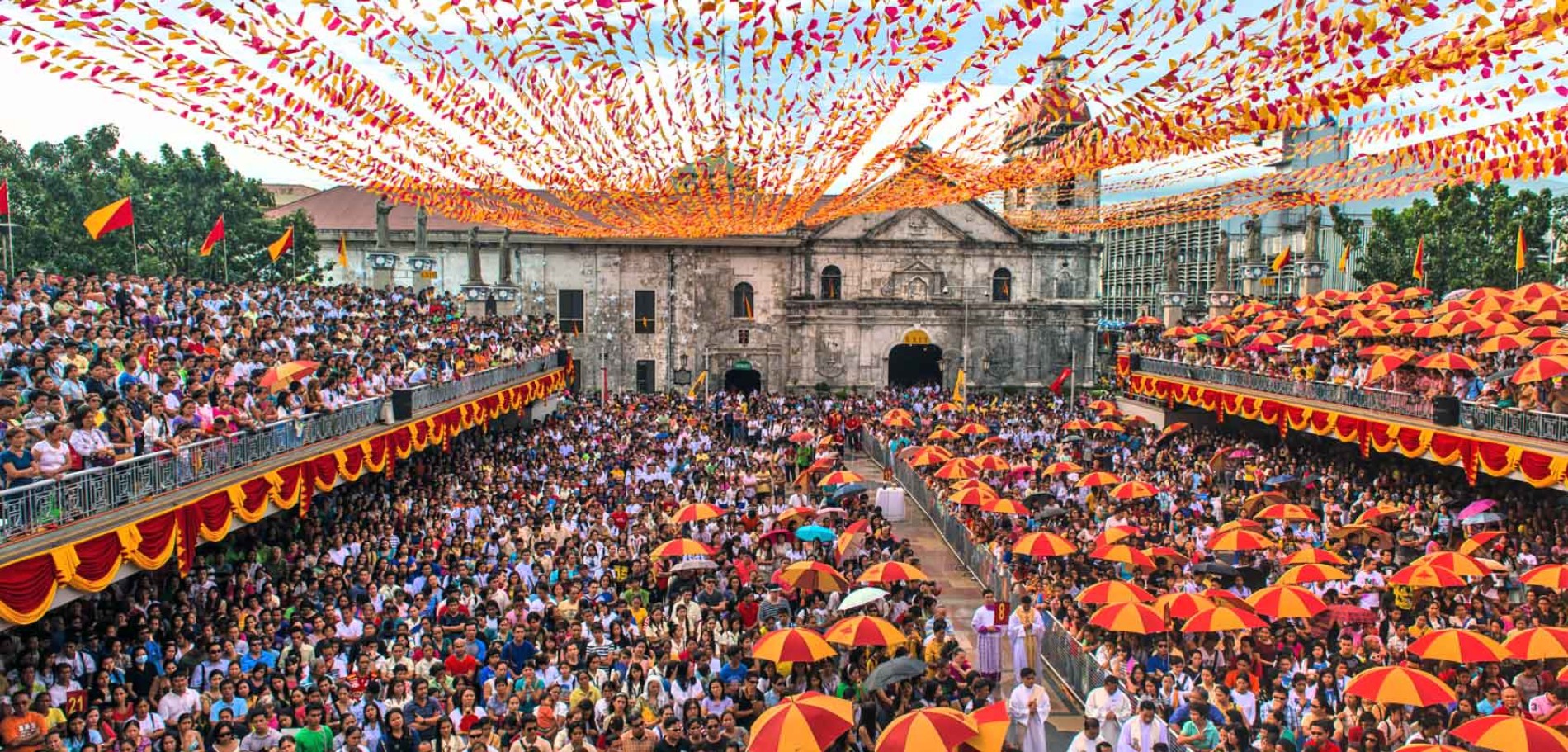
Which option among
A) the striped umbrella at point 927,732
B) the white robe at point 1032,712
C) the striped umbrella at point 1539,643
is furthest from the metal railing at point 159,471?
the striped umbrella at point 1539,643

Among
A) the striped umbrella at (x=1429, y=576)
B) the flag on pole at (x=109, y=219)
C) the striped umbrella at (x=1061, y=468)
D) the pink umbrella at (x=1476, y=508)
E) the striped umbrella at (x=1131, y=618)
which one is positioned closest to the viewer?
the striped umbrella at (x=1131, y=618)

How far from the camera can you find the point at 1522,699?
1222 cm

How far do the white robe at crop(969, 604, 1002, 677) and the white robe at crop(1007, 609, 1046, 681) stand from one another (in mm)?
174

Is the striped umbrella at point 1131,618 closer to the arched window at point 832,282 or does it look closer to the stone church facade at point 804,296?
the stone church facade at point 804,296

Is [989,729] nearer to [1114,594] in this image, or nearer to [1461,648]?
[1114,594]

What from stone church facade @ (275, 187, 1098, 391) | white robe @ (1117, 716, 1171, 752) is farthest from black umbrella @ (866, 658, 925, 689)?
stone church facade @ (275, 187, 1098, 391)

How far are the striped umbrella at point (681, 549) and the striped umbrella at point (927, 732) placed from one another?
687cm

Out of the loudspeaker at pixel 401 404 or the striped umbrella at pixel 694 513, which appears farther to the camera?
the loudspeaker at pixel 401 404

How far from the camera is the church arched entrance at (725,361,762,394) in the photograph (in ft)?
193

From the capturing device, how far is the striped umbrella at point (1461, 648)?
1217cm

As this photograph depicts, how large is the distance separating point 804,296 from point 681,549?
41.6 m

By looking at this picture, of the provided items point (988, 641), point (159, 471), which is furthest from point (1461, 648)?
point (159, 471)

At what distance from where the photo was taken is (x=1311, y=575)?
603 inches

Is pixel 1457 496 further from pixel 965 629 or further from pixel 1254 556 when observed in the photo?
pixel 965 629
